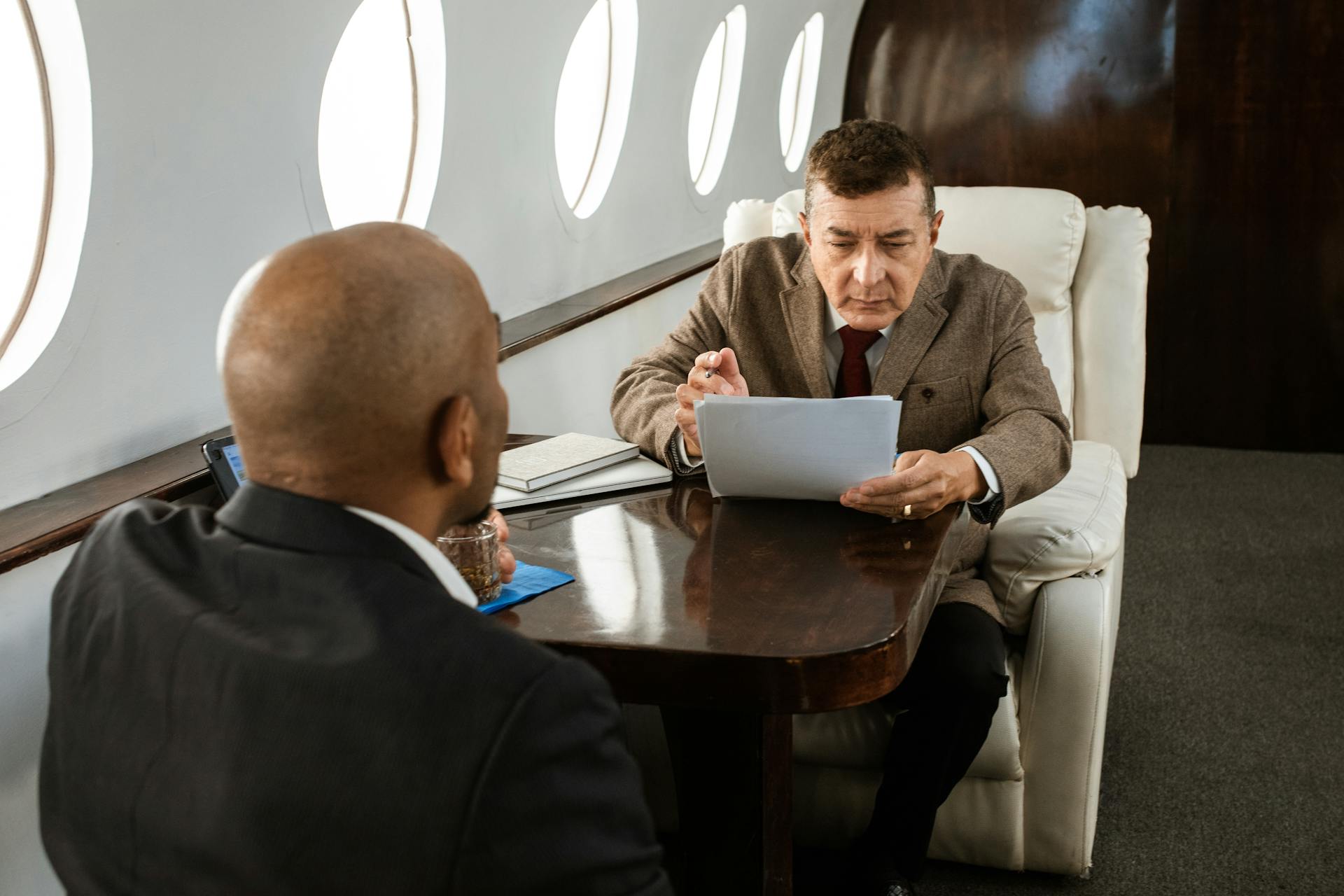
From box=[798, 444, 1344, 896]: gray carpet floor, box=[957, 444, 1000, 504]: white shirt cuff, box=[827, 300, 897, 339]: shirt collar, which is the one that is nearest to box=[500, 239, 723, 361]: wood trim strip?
box=[827, 300, 897, 339]: shirt collar

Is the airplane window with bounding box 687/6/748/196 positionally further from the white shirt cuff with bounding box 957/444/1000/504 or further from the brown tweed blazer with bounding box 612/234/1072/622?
the white shirt cuff with bounding box 957/444/1000/504

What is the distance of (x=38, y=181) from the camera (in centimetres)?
202

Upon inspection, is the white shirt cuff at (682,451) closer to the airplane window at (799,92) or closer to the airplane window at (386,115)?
the airplane window at (386,115)

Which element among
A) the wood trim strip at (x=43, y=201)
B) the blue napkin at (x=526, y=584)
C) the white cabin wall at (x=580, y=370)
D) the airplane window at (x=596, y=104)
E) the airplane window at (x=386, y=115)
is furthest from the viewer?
the airplane window at (x=596, y=104)

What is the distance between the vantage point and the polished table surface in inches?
55.7

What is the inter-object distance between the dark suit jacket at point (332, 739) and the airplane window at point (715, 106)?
4.60 meters

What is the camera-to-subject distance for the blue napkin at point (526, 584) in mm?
1618

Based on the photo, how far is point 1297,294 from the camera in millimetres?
5332

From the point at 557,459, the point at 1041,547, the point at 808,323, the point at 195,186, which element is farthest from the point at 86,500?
the point at 1041,547

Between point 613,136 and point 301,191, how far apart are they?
1912 mm

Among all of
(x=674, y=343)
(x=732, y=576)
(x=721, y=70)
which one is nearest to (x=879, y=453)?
(x=732, y=576)

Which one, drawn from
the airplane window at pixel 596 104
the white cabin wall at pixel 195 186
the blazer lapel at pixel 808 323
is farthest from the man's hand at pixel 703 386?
the airplane window at pixel 596 104

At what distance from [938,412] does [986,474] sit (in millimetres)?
333

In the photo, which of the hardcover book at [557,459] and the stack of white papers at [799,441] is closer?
the stack of white papers at [799,441]
